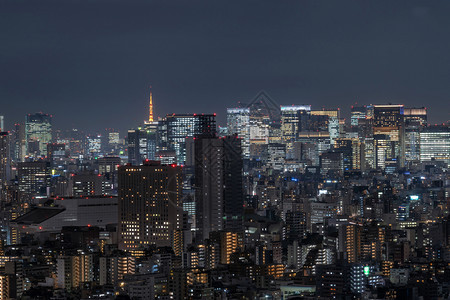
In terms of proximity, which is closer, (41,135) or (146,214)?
(146,214)

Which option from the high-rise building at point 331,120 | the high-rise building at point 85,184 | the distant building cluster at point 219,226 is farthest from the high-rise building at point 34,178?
the high-rise building at point 331,120

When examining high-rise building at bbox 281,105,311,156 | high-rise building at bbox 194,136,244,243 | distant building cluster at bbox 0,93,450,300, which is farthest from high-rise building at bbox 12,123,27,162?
high-rise building at bbox 194,136,244,243

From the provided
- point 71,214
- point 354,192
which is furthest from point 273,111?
point 71,214

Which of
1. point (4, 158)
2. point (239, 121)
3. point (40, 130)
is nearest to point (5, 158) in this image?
point (4, 158)

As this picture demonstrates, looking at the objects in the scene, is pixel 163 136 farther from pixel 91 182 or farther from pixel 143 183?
pixel 143 183

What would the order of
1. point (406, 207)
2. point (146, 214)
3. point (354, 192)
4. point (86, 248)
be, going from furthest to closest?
point (354, 192) < point (406, 207) < point (146, 214) < point (86, 248)

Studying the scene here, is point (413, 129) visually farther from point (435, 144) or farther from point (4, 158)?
point (4, 158)

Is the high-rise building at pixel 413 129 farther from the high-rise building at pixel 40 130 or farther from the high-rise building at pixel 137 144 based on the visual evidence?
the high-rise building at pixel 40 130
